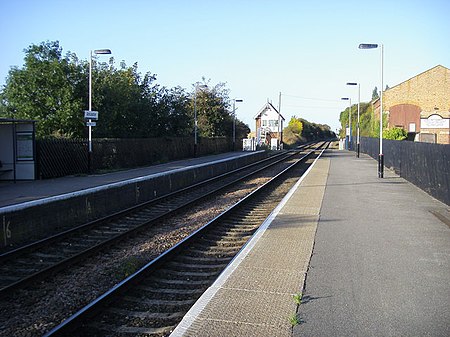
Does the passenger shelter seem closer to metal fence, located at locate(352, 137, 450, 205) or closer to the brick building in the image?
metal fence, located at locate(352, 137, 450, 205)

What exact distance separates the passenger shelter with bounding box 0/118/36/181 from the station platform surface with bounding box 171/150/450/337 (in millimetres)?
12665

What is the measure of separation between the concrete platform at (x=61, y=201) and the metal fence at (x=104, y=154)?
195 cm

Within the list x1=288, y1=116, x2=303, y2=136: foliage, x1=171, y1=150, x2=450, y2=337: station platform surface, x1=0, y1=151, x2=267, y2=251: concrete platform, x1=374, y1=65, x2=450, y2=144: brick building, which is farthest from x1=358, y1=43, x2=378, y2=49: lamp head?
x1=288, y1=116, x2=303, y2=136: foliage

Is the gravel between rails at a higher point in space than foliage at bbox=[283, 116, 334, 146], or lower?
lower

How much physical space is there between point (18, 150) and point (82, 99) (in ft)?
32.0

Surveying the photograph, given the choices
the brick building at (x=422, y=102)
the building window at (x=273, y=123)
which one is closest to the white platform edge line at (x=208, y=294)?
the brick building at (x=422, y=102)

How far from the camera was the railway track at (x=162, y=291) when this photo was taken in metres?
5.18

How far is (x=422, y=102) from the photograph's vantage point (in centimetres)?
4888

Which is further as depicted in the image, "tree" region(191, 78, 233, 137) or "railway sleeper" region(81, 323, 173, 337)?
"tree" region(191, 78, 233, 137)

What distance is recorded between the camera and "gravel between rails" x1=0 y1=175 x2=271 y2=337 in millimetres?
5512

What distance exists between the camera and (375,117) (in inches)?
2243

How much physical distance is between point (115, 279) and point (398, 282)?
404 centimetres

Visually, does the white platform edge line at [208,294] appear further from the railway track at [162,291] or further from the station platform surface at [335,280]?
the railway track at [162,291]

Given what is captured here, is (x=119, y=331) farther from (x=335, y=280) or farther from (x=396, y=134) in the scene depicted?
(x=396, y=134)
